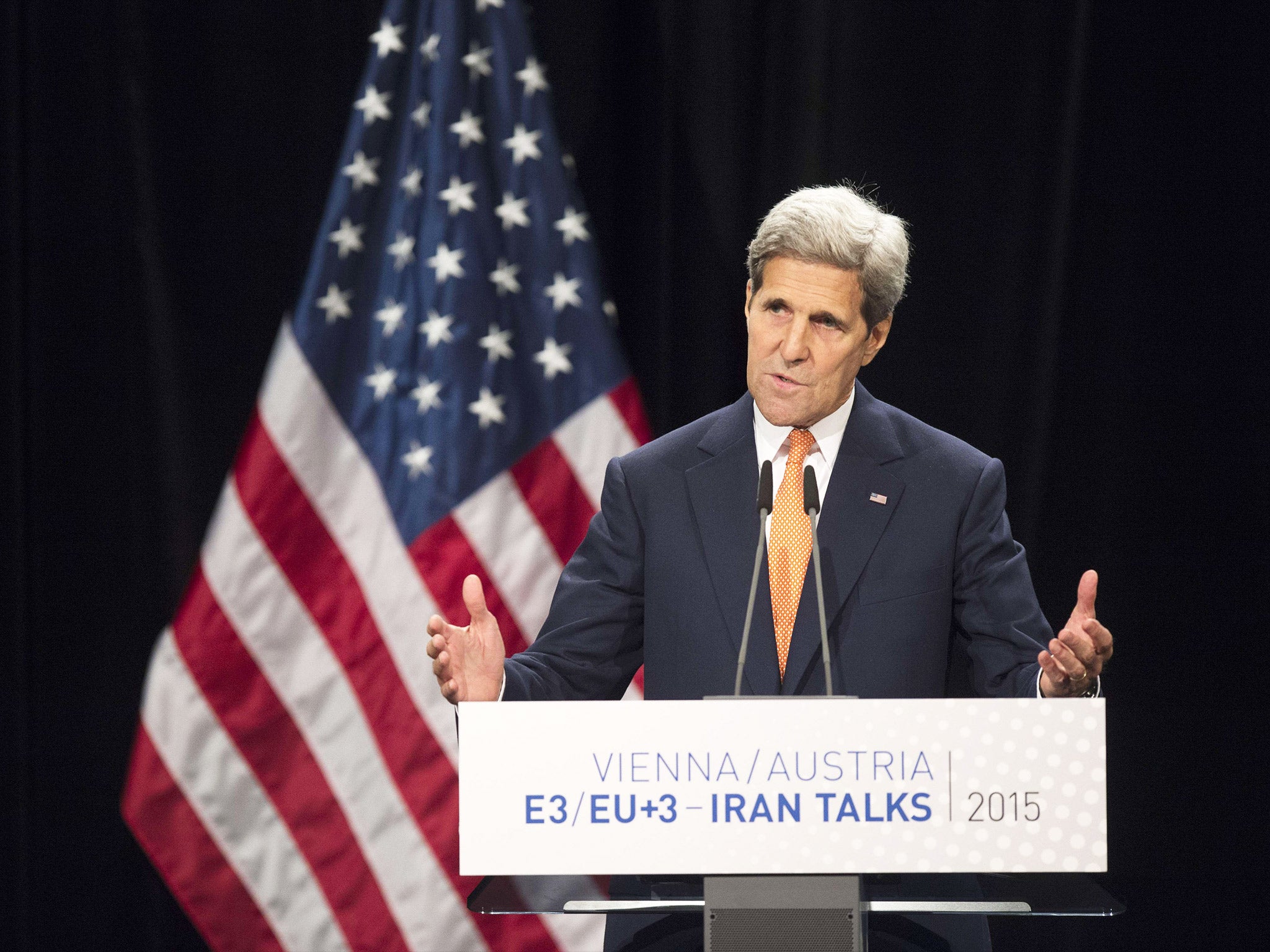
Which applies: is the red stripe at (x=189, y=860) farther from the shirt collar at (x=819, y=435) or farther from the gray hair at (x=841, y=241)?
the gray hair at (x=841, y=241)

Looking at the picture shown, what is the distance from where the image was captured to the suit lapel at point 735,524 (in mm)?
1956

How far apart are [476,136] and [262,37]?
0.64 meters

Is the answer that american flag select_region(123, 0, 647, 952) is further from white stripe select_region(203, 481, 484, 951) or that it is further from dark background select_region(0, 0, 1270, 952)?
dark background select_region(0, 0, 1270, 952)

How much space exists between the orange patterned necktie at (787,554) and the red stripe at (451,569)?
1382 mm

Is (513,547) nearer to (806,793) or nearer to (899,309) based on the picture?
(899,309)

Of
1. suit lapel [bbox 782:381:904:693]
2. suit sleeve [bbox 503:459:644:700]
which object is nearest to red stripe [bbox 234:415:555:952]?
suit sleeve [bbox 503:459:644:700]

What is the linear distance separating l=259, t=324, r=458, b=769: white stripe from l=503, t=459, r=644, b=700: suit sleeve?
123cm

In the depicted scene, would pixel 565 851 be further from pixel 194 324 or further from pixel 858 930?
pixel 194 324

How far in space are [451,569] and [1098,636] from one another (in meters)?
1.97

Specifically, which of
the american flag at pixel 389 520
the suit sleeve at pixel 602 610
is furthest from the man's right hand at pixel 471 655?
the american flag at pixel 389 520

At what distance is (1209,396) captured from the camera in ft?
10.8

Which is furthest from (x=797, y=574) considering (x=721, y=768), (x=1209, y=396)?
(x=1209, y=396)

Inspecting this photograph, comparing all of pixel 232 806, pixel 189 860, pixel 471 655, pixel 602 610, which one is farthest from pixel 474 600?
pixel 189 860

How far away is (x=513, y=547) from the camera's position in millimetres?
3318
